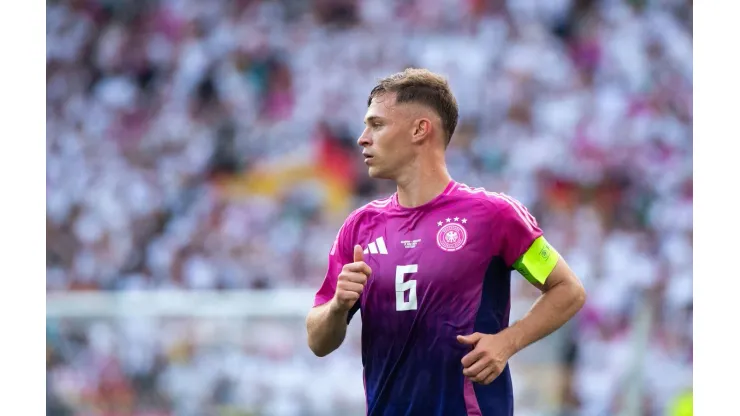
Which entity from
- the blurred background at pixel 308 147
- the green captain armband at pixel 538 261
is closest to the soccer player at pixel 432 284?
the green captain armband at pixel 538 261

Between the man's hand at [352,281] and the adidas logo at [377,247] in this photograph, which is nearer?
the man's hand at [352,281]

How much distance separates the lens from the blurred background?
10.4 m

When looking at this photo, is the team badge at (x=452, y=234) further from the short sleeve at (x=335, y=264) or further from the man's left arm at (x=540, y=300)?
the short sleeve at (x=335, y=264)

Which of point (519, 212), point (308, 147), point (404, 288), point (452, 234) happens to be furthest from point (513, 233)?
point (308, 147)

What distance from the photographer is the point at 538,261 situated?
158 inches

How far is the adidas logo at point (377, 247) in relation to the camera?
4.21 m

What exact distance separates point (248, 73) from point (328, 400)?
605 centimetres

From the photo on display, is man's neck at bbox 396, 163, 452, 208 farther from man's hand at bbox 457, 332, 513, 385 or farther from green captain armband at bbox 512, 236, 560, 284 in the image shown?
man's hand at bbox 457, 332, 513, 385

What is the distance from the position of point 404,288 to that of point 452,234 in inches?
11.4

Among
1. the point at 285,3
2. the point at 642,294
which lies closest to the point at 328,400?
the point at 642,294

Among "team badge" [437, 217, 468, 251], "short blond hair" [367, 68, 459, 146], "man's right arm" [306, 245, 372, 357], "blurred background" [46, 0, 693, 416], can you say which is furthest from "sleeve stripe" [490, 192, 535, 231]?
"blurred background" [46, 0, 693, 416]

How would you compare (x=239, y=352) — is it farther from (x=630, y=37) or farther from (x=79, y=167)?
(x=630, y=37)

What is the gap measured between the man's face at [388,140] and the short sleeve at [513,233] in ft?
1.60

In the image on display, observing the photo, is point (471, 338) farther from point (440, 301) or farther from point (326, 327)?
point (326, 327)
